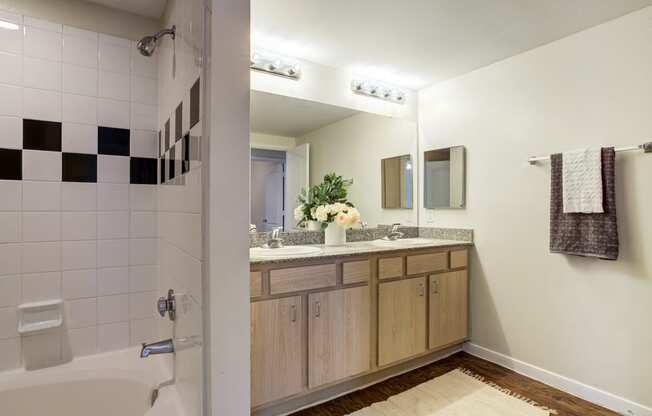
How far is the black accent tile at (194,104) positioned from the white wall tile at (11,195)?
106 cm

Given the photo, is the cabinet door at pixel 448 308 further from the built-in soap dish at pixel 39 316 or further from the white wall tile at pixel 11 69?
the white wall tile at pixel 11 69

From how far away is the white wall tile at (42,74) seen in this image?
1573mm

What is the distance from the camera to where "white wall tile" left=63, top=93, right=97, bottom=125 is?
5.45ft

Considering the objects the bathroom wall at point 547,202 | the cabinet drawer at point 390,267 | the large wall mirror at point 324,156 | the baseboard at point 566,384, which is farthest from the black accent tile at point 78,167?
the baseboard at point 566,384

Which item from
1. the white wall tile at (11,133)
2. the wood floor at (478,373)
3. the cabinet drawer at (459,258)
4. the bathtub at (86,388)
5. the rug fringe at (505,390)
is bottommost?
the wood floor at (478,373)

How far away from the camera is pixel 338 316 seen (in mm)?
1948

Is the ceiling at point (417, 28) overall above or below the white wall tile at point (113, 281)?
above

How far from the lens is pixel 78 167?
169cm

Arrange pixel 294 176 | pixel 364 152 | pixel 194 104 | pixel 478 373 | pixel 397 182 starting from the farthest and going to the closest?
pixel 397 182
pixel 364 152
pixel 294 176
pixel 478 373
pixel 194 104

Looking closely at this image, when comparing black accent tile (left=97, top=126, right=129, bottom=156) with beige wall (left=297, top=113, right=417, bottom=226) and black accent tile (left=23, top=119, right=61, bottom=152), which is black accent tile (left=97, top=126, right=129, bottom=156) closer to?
black accent tile (left=23, top=119, right=61, bottom=152)

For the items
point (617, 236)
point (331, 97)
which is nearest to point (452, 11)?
point (331, 97)

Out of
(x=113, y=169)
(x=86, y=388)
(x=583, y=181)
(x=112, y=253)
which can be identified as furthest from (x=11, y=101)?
(x=583, y=181)

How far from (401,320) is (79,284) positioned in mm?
1900

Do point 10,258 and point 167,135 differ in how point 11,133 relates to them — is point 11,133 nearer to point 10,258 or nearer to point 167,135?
point 10,258
